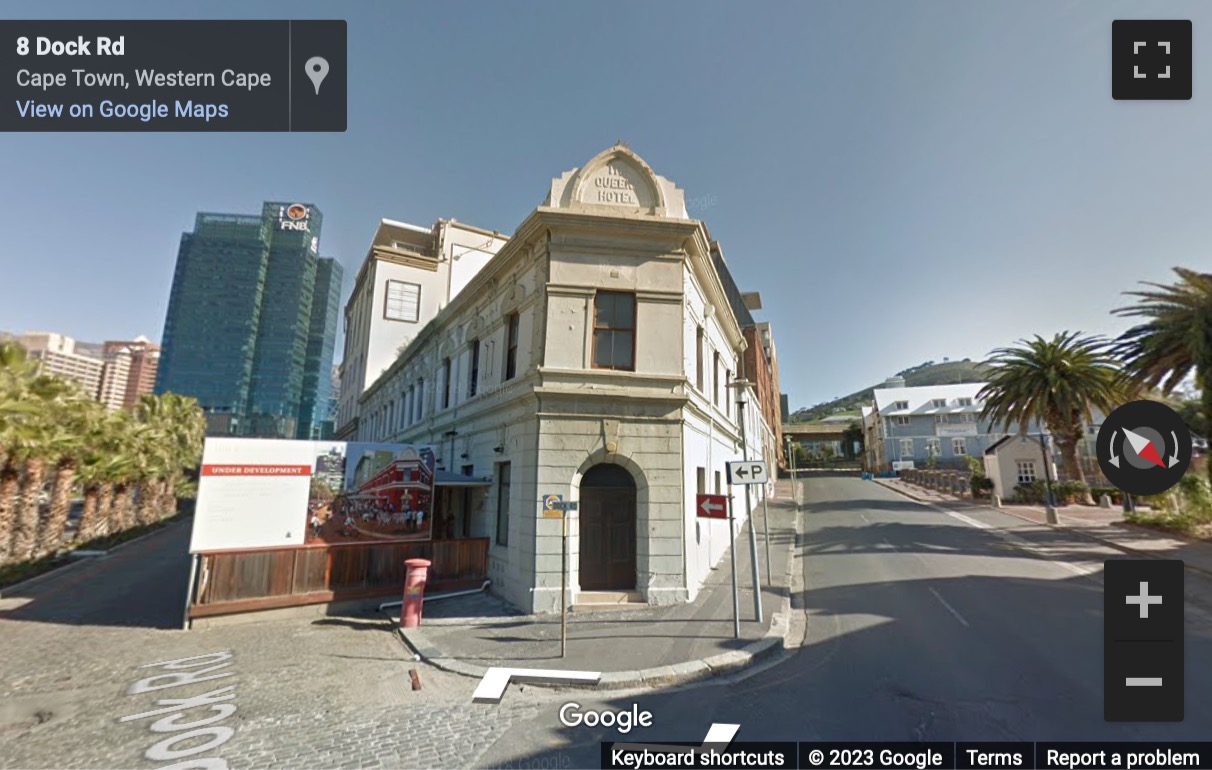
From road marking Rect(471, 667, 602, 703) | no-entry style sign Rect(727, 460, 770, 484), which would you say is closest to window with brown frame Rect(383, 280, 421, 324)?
no-entry style sign Rect(727, 460, 770, 484)

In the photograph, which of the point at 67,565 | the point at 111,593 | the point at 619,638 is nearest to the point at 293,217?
the point at 67,565

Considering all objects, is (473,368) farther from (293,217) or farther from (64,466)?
(293,217)

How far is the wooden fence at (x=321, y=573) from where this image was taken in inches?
409

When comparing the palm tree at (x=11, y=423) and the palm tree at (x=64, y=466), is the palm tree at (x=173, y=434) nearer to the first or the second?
the palm tree at (x=64, y=466)

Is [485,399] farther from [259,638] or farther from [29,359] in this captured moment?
[29,359]

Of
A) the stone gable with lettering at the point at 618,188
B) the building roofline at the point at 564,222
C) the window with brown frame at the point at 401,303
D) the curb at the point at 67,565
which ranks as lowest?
the curb at the point at 67,565

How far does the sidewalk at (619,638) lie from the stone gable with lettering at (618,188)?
9413mm

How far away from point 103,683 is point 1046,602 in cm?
1762

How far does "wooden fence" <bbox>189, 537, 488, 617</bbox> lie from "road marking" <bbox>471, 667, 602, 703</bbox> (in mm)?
5523

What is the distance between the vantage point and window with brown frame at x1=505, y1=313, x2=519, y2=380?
1347cm

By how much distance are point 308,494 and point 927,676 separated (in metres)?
12.7

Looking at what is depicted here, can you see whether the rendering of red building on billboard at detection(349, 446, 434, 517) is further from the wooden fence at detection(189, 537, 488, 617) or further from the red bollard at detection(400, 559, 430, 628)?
the red bollard at detection(400, 559, 430, 628)

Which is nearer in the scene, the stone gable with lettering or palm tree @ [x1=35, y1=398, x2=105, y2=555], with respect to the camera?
the stone gable with lettering

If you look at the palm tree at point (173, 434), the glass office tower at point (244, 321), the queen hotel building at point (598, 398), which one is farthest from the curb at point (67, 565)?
the glass office tower at point (244, 321)
